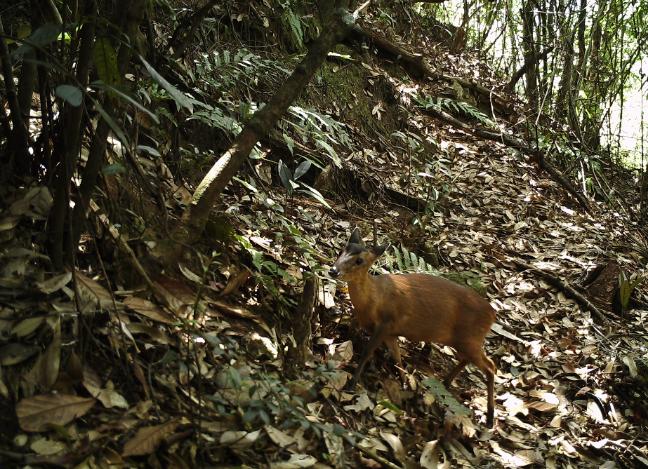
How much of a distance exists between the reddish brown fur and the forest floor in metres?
0.20

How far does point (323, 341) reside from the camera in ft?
14.1

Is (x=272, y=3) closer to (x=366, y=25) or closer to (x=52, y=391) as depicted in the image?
(x=366, y=25)

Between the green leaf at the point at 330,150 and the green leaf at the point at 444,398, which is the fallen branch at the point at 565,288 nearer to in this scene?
the green leaf at the point at 330,150

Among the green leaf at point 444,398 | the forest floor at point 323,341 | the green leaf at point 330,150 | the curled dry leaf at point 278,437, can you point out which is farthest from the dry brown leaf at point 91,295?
the green leaf at point 330,150

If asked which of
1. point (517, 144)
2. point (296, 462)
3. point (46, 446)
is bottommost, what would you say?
point (296, 462)

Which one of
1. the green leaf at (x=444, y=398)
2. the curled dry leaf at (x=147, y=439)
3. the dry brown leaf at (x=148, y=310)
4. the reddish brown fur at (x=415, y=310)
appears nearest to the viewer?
the curled dry leaf at (x=147, y=439)

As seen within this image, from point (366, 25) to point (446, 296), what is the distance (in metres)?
5.98

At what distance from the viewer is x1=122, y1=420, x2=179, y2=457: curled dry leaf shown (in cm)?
248

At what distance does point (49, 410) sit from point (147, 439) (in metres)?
0.39

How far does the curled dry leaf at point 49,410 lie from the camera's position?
2.35 meters

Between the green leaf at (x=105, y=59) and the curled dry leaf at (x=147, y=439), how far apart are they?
1392mm

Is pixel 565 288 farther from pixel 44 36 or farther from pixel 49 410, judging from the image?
pixel 44 36

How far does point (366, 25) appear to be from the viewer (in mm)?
9523

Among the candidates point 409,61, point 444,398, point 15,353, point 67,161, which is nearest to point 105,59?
point 67,161
